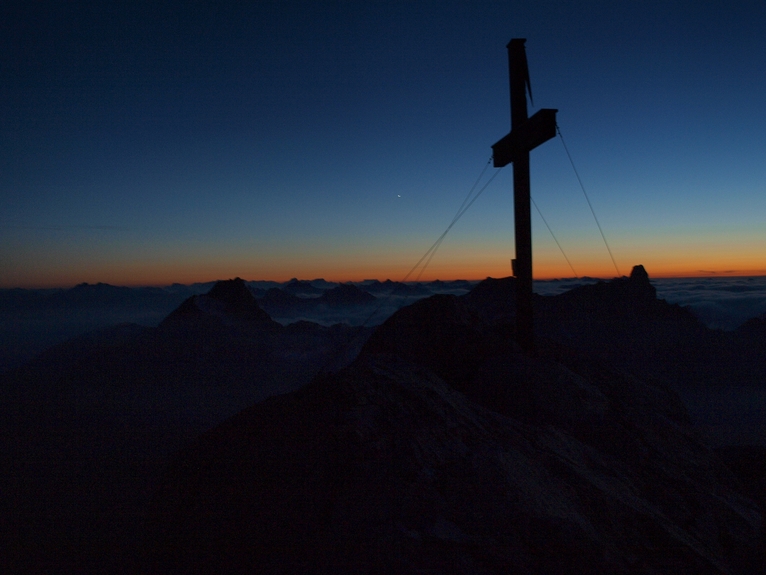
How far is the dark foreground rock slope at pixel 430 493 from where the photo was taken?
282cm

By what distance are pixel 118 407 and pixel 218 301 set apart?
57.7m

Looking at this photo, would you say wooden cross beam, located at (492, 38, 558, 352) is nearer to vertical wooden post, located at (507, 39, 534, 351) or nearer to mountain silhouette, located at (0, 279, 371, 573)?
vertical wooden post, located at (507, 39, 534, 351)

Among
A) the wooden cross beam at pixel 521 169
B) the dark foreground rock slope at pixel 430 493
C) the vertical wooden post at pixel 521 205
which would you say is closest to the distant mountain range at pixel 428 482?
the dark foreground rock slope at pixel 430 493

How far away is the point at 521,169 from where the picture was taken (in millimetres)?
7066

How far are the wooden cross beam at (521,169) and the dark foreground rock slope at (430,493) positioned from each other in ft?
5.76

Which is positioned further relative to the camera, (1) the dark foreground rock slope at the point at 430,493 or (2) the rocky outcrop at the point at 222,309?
(2) the rocky outcrop at the point at 222,309

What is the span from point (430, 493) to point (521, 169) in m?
5.69

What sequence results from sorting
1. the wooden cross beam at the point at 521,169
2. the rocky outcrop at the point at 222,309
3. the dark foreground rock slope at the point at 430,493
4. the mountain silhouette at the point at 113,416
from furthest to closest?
the rocky outcrop at the point at 222,309 < the mountain silhouette at the point at 113,416 < the wooden cross beam at the point at 521,169 < the dark foreground rock slope at the point at 430,493

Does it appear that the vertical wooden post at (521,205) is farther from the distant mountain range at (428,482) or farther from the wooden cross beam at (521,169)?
the distant mountain range at (428,482)

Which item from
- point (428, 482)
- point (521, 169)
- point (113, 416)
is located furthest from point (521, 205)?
point (113, 416)

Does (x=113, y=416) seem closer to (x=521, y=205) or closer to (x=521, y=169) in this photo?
(x=521, y=205)

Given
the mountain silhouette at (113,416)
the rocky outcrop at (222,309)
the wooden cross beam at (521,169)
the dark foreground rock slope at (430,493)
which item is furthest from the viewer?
the rocky outcrop at (222,309)

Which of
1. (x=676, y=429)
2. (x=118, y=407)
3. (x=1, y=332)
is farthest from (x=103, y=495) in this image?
(x=1, y=332)

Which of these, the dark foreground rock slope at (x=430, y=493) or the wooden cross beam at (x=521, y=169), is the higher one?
the wooden cross beam at (x=521, y=169)
